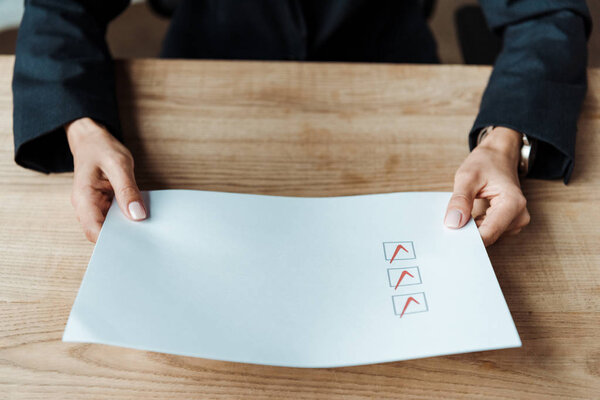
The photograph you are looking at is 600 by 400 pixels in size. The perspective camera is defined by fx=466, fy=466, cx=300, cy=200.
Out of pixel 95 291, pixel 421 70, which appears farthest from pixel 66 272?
pixel 421 70

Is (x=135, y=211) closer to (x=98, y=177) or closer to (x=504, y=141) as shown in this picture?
(x=98, y=177)

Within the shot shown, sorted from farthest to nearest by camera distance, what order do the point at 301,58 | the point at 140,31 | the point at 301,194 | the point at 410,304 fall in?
the point at 140,31, the point at 301,58, the point at 301,194, the point at 410,304

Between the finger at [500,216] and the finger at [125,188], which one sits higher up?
the finger at [125,188]

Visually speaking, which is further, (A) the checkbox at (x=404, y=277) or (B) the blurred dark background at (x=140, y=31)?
(B) the blurred dark background at (x=140, y=31)

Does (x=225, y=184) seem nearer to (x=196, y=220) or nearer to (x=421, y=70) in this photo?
(x=196, y=220)

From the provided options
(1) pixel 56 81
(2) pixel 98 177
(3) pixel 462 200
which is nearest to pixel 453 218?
(3) pixel 462 200

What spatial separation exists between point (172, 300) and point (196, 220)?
97mm

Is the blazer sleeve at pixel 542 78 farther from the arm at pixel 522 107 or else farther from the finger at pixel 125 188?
the finger at pixel 125 188

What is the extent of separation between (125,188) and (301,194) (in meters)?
0.19

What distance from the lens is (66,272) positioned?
460 mm

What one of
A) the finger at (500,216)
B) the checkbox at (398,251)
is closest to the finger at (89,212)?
the checkbox at (398,251)

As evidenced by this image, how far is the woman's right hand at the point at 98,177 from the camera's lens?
47 centimetres

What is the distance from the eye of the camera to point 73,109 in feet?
1.84

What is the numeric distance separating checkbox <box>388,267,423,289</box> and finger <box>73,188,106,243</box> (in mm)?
293
